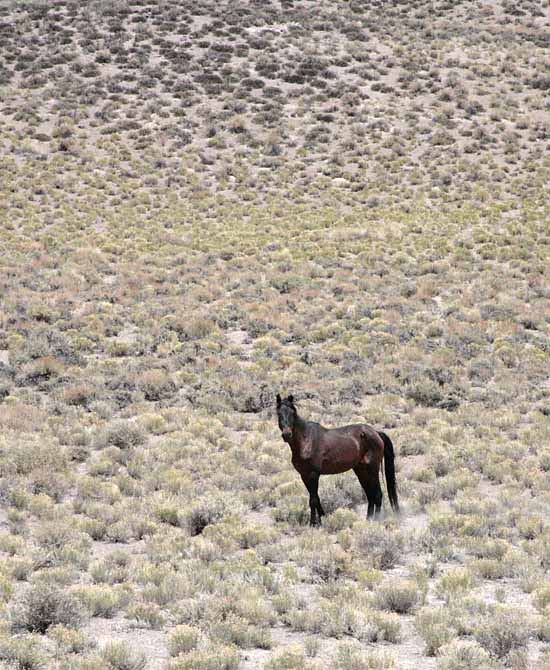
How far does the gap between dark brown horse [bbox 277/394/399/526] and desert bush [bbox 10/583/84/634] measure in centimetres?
312

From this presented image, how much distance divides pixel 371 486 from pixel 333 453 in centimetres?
78

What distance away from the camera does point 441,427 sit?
15117mm

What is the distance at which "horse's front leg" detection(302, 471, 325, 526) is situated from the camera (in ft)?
33.5

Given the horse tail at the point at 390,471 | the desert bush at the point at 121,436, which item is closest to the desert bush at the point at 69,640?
the horse tail at the point at 390,471

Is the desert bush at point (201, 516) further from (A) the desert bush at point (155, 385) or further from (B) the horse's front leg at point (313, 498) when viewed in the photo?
(A) the desert bush at point (155, 385)

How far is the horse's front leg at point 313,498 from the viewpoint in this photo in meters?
10.2

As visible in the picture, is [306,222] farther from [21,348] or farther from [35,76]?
[35,76]

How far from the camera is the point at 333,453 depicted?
10.3m

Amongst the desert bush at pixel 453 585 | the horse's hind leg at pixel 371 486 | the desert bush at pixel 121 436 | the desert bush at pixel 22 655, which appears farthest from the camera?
the desert bush at pixel 121 436

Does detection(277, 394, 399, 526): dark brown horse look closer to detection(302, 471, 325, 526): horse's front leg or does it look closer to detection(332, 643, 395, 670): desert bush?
detection(302, 471, 325, 526): horse's front leg

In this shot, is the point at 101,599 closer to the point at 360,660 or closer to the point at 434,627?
the point at 360,660

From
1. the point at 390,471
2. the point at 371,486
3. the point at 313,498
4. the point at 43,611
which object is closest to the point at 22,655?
the point at 43,611

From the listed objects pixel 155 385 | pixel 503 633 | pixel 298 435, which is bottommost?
pixel 155 385

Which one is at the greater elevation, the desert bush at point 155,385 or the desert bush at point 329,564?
the desert bush at point 329,564
